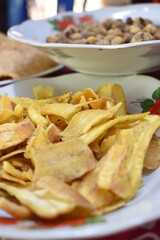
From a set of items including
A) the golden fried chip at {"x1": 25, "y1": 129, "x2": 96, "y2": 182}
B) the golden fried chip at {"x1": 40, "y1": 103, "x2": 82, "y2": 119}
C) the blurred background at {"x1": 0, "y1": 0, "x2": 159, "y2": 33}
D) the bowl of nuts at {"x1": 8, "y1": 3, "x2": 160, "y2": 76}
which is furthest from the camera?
the blurred background at {"x1": 0, "y1": 0, "x2": 159, "y2": 33}

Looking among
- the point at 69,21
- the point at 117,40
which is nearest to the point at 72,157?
the point at 117,40

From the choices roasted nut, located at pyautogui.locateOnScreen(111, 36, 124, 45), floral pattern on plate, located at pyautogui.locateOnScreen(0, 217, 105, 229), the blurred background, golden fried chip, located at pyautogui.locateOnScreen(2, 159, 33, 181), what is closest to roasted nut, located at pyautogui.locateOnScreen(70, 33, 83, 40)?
roasted nut, located at pyautogui.locateOnScreen(111, 36, 124, 45)

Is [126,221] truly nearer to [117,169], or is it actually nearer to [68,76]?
[117,169]

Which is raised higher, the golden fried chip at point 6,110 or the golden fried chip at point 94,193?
the golden fried chip at point 94,193

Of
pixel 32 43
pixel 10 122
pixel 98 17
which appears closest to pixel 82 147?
pixel 10 122

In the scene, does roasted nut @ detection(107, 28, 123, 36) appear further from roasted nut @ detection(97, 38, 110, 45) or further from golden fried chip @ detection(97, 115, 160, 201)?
golden fried chip @ detection(97, 115, 160, 201)

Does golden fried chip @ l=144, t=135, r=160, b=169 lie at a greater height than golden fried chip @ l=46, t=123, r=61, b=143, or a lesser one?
lesser

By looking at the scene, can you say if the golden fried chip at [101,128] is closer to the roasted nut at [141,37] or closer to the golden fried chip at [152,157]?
the golden fried chip at [152,157]

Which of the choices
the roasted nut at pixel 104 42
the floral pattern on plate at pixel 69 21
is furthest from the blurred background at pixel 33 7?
the roasted nut at pixel 104 42
